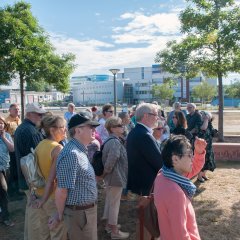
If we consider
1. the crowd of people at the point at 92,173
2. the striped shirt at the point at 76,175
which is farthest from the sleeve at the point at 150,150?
the striped shirt at the point at 76,175

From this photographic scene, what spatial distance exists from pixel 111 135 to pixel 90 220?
1875 millimetres

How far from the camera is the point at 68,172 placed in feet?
8.94

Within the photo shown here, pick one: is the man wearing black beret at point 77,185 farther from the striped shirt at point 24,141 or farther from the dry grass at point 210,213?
the dry grass at point 210,213

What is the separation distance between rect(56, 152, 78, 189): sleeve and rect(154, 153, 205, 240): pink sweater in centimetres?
77

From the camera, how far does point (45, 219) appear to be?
12.0 feet

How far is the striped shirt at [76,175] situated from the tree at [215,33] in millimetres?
10162

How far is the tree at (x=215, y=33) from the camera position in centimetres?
1178

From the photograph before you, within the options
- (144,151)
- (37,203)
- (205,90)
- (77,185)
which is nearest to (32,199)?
(37,203)

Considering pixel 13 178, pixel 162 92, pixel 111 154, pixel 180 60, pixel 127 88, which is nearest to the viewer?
pixel 111 154

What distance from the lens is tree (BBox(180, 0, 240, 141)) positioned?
11781 millimetres

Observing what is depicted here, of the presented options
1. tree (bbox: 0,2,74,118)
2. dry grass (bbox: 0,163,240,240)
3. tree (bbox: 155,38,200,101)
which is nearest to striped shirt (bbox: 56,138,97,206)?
dry grass (bbox: 0,163,240,240)

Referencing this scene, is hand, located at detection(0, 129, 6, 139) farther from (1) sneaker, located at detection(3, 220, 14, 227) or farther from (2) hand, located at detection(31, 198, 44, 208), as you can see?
(2) hand, located at detection(31, 198, 44, 208)

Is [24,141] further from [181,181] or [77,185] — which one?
[181,181]

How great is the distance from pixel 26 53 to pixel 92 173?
30.8ft
